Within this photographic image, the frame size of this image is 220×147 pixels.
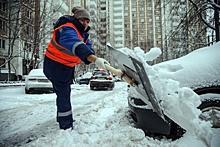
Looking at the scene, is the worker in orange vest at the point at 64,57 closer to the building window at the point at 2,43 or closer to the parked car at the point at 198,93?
the parked car at the point at 198,93

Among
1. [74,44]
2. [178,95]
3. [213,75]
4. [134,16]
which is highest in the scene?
[134,16]

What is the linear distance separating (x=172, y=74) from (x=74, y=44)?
4.26ft

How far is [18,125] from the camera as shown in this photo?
9.92 feet

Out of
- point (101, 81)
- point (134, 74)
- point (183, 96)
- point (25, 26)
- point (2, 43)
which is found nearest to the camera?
point (183, 96)

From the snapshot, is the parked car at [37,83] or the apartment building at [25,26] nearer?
the parked car at [37,83]

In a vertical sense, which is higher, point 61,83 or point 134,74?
point 134,74

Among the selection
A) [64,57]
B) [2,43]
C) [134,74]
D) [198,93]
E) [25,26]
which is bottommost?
[198,93]

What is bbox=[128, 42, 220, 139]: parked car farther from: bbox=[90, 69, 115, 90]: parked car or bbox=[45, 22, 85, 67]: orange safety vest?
bbox=[90, 69, 115, 90]: parked car

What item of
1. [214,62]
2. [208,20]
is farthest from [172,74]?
[208,20]

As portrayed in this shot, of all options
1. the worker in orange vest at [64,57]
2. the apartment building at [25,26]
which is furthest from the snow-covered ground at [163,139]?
the apartment building at [25,26]

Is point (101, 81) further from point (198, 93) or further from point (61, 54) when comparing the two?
point (198, 93)

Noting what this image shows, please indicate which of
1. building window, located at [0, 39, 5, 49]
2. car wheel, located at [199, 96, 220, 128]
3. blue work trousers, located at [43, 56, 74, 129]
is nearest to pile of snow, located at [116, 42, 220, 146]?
car wheel, located at [199, 96, 220, 128]

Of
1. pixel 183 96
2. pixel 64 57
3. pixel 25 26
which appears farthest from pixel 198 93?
pixel 25 26

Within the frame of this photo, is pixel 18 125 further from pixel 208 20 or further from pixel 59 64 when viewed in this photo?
pixel 208 20
